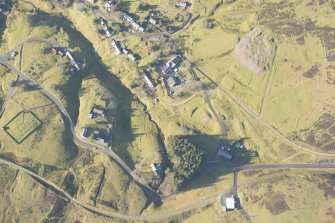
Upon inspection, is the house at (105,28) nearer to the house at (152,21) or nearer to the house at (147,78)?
the house at (152,21)

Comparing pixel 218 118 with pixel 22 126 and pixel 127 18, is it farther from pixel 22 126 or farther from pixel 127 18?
pixel 22 126

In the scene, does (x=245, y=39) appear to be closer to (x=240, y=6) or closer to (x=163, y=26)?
(x=240, y=6)

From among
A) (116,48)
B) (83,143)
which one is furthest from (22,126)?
(116,48)

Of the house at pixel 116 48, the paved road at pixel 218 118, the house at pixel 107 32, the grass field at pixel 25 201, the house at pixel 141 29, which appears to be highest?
the house at pixel 141 29

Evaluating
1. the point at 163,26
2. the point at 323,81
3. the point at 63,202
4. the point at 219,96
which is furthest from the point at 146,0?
the point at 63,202

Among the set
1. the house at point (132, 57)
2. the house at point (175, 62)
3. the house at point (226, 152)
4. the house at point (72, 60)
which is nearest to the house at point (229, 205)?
the house at point (226, 152)

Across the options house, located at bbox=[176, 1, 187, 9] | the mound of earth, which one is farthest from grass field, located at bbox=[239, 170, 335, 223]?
house, located at bbox=[176, 1, 187, 9]
